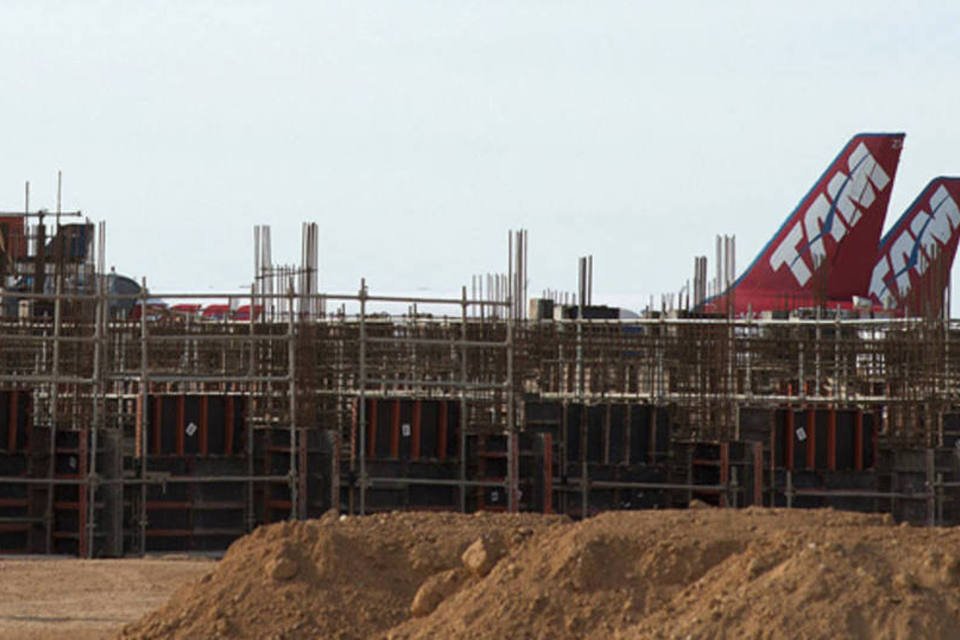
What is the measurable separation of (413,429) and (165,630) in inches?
406

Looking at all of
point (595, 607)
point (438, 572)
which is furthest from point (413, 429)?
point (595, 607)

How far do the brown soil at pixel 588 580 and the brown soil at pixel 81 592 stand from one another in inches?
90.3

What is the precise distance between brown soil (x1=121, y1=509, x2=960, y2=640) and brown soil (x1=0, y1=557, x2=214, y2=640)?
2.29 meters

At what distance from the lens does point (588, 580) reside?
12398 millimetres

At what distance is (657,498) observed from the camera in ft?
82.3

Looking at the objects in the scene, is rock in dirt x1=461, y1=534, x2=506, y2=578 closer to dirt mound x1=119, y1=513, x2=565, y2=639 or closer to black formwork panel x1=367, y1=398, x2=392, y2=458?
dirt mound x1=119, y1=513, x2=565, y2=639

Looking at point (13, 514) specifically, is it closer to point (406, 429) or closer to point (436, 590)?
point (406, 429)

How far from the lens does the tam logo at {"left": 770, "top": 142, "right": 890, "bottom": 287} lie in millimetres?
58625

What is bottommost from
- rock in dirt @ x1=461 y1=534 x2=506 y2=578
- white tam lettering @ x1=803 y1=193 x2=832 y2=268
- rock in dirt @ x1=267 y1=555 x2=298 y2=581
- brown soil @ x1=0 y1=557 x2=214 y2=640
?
brown soil @ x1=0 y1=557 x2=214 y2=640

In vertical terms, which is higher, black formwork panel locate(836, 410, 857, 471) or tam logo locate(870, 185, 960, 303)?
tam logo locate(870, 185, 960, 303)

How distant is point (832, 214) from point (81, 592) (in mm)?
43488

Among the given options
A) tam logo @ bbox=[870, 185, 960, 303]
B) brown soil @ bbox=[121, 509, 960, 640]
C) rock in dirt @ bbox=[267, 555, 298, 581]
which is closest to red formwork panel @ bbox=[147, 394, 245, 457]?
brown soil @ bbox=[121, 509, 960, 640]

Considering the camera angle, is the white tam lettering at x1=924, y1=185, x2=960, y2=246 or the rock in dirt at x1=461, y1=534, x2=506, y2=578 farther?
the white tam lettering at x1=924, y1=185, x2=960, y2=246

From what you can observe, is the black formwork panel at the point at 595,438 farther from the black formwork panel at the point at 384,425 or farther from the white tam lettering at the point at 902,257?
the white tam lettering at the point at 902,257
